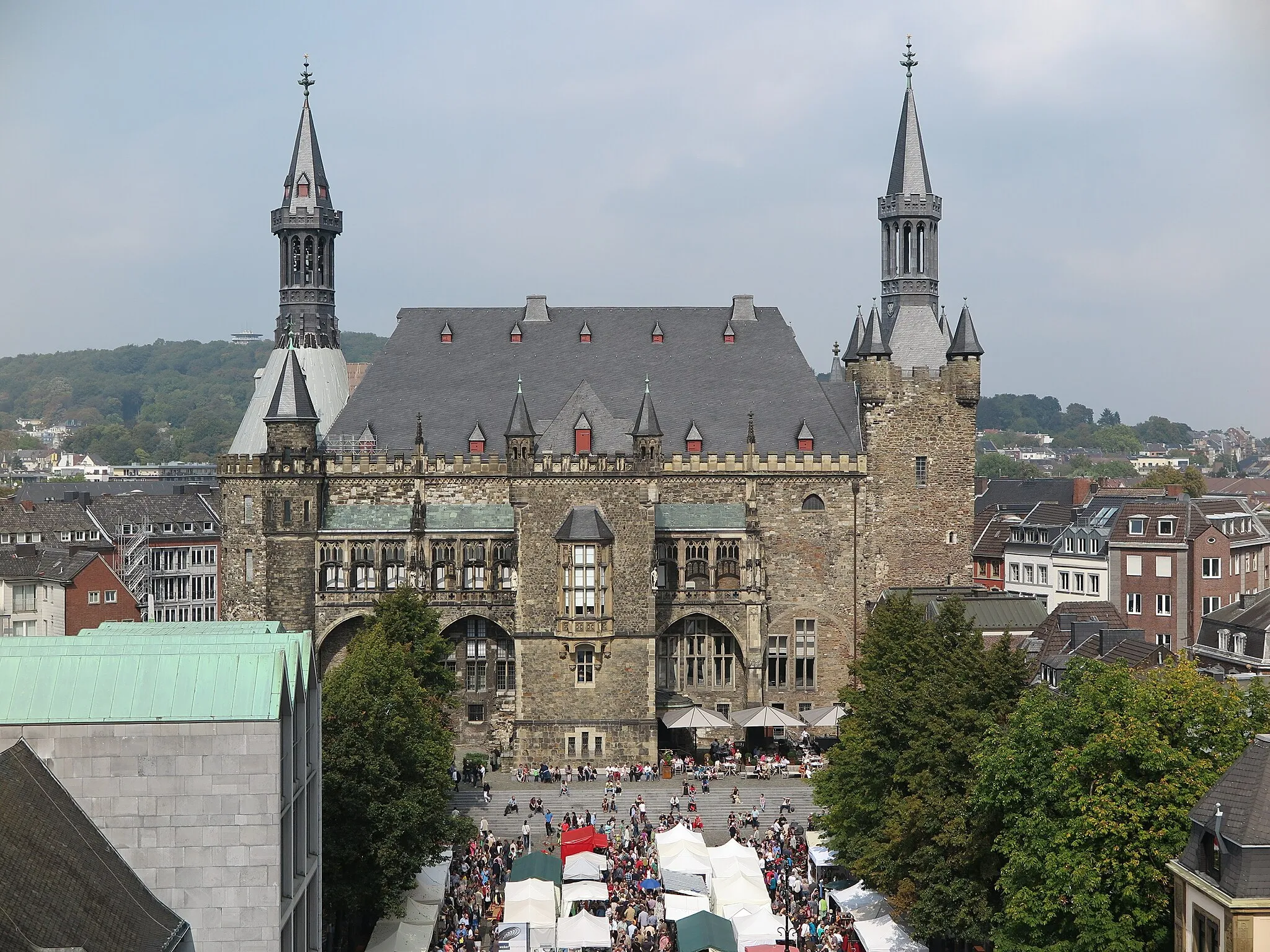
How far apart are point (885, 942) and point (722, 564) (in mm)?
38098

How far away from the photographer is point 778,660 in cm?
9419

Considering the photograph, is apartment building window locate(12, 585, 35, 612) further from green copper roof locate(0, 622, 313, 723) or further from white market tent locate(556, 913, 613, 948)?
green copper roof locate(0, 622, 313, 723)

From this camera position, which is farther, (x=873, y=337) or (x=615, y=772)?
(x=873, y=337)

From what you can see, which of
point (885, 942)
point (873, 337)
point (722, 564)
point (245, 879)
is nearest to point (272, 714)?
point (245, 879)

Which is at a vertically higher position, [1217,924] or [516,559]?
[516,559]

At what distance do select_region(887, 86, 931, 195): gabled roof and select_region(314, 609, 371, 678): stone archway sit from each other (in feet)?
125

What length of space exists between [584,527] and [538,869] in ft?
84.8

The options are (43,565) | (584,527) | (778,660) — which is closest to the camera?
(584,527)

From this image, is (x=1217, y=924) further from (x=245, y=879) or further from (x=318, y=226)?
(x=318, y=226)

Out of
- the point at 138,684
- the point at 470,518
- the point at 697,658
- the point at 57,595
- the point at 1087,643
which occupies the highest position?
the point at 470,518

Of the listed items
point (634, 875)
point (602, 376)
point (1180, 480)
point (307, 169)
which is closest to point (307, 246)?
point (307, 169)

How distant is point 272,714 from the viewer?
38.9 meters

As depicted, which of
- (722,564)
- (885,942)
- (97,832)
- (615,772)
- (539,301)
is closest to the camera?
(97,832)

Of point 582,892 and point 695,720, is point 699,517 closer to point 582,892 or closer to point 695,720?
point 695,720
